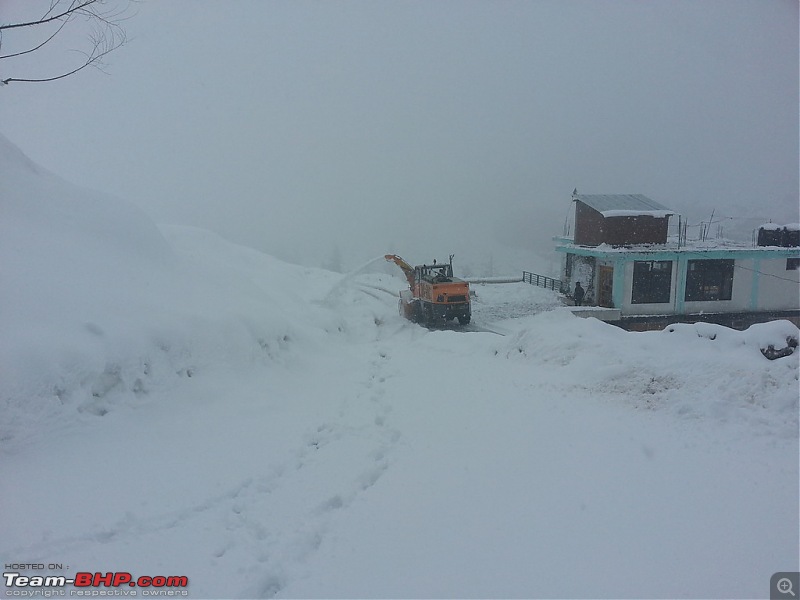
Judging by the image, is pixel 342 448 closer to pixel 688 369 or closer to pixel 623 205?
pixel 688 369

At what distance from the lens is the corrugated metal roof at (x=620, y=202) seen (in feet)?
85.5

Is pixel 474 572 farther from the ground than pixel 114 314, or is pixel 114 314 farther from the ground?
pixel 114 314

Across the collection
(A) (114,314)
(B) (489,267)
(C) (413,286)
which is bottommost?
(B) (489,267)

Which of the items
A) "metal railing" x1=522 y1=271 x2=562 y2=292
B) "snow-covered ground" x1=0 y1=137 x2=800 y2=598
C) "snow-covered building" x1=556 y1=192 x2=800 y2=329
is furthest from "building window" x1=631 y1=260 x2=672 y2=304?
"snow-covered ground" x1=0 y1=137 x2=800 y2=598

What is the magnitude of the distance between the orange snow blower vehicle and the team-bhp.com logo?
1787 cm

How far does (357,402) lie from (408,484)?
11.9ft

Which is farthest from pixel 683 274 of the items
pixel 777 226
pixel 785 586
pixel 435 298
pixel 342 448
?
pixel 785 586

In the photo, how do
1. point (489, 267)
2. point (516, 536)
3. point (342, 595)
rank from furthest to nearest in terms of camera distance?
point (489, 267) < point (516, 536) < point (342, 595)

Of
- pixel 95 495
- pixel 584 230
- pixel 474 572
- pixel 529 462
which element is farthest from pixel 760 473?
pixel 584 230

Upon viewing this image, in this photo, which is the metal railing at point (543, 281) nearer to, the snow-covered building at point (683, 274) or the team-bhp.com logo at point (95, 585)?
the snow-covered building at point (683, 274)

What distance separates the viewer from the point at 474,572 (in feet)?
15.1

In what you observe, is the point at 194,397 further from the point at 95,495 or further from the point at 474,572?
the point at 474,572

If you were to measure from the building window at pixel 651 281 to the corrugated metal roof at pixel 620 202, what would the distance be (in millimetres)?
3058

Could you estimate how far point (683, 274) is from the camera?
2445 cm
